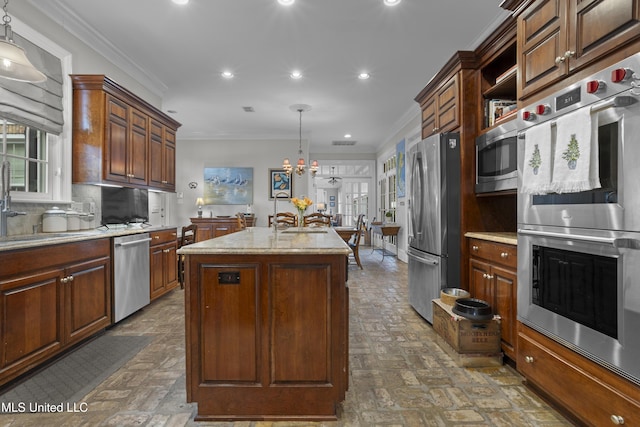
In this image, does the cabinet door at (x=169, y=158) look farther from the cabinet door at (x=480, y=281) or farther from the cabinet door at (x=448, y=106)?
the cabinet door at (x=480, y=281)

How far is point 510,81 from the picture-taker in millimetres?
2471

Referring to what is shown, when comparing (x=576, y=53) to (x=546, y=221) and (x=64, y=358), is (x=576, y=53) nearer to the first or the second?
(x=546, y=221)

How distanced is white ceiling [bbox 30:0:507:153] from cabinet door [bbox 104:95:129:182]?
793 millimetres

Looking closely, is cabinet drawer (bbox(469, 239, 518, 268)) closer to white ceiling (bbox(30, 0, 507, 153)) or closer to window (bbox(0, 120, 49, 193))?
white ceiling (bbox(30, 0, 507, 153))

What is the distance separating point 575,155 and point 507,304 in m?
1.14

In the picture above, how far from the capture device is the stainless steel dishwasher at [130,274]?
2898 mm

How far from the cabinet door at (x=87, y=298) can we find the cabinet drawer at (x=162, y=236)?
2.41 ft

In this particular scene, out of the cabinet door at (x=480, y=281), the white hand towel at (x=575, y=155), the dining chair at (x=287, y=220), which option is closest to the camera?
the white hand towel at (x=575, y=155)

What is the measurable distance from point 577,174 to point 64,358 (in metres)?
3.43

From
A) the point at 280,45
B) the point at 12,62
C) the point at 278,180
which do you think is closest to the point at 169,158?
the point at 280,45

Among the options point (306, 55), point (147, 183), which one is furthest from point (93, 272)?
point (306, 55)

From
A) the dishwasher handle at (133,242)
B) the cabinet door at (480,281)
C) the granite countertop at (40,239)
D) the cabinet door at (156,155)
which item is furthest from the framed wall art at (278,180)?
the cabinet door at (480,281)

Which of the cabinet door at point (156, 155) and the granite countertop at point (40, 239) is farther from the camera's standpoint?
the cabinet door at point (156, 155)

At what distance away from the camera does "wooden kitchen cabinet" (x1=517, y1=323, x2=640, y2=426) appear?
4.24ft
